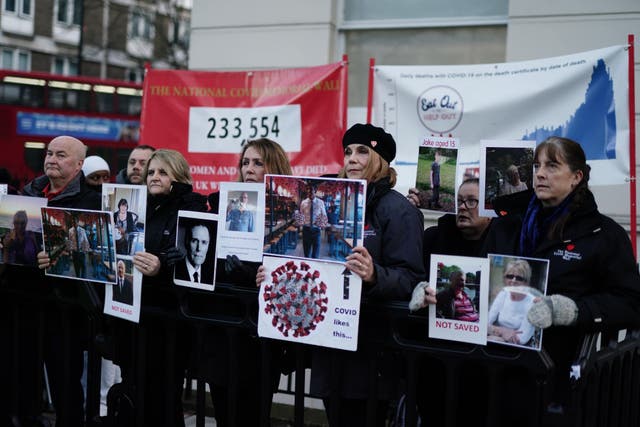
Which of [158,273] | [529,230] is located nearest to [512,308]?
[529,230]

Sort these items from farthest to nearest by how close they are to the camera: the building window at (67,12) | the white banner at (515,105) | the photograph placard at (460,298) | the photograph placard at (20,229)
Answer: the building window at (67,12)
the white banner at (515,105)
the photograph placard at (20,229)
the photograph placard at (460,298)

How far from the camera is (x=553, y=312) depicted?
8.97 feet

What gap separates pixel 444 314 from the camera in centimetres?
290

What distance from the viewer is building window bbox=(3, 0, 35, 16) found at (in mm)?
36844

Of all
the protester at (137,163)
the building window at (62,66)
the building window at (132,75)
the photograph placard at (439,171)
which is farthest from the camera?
the building window at (132,75)

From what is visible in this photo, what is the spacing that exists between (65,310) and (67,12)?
39037mm

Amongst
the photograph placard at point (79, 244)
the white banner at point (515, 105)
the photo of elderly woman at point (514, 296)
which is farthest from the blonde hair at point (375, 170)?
the white banner at point (515, 105)

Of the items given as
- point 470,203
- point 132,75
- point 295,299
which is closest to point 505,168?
point 470,203

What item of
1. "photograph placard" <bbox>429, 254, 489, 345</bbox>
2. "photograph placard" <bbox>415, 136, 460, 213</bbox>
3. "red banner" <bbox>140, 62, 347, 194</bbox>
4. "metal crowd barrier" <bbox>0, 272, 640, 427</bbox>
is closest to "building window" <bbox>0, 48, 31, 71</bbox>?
"red banner" <bbox>140, 62, 347, 194</bbox>

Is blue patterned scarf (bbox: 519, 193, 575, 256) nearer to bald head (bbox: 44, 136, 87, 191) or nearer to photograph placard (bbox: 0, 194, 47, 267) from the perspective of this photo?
photograph placard (bbox: 0, 194, 47, 267)

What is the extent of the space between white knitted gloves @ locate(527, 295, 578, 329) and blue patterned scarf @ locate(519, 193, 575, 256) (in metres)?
0.41

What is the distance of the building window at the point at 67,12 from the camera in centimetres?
3888

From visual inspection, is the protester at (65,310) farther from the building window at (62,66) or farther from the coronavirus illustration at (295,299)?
the building window at (62,66)

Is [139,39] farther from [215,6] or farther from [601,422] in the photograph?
[601,422]
